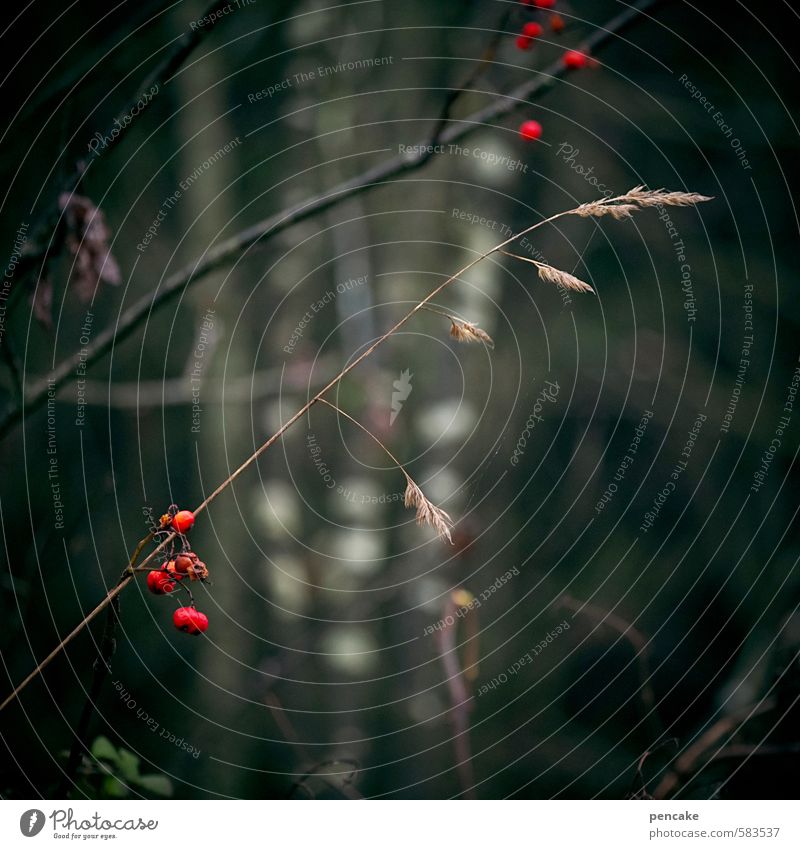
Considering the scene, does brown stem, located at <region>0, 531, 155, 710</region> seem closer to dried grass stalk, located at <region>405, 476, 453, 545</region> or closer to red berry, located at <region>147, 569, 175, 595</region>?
red berry, located at <region>147, 569, 175, 595</region>

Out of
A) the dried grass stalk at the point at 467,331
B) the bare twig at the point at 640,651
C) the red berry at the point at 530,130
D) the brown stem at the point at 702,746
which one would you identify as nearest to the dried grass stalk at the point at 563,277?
the dried grass stalk at the point at 467,331

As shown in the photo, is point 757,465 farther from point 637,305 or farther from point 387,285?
point 387,285

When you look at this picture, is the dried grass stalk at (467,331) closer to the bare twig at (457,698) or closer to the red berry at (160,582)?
the red berry at (160,582)

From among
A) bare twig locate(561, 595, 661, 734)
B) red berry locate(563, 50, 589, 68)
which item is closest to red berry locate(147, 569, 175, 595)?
bare twig locate(561, 595, 661, 734)

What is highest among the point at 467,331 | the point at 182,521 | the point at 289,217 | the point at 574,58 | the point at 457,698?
the point at 574,58

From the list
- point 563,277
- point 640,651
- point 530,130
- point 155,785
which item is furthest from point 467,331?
point 155,785

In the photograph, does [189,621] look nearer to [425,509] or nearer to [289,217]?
[425,509]
